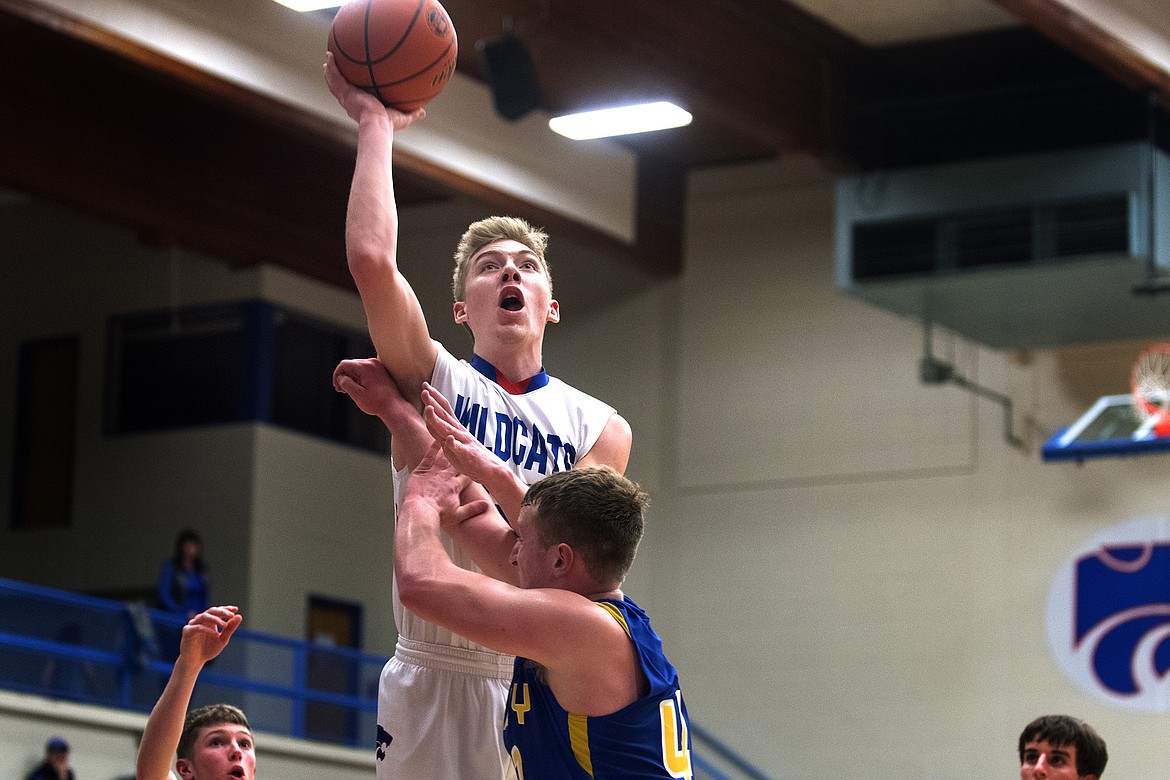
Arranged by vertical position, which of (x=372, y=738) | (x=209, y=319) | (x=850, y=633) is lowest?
(x=372, y=738)

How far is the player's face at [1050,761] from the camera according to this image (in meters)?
5.23

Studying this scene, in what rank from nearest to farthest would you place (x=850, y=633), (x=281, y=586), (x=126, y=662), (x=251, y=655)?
(x=126, y=662) → (x=251, y=655) → (x=850, y=633) → (x=281, y=586)

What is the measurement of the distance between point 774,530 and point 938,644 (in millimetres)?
1826

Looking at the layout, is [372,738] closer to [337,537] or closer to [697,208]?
[337,537]

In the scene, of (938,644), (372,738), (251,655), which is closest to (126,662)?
(251,655)

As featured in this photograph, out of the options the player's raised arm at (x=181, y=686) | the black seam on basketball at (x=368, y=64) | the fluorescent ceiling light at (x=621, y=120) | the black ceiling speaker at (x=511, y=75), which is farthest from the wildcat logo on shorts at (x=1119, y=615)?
the black seam on basketball at (x=368, y=64)

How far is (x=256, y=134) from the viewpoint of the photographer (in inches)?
597

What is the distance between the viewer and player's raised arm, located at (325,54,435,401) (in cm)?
415

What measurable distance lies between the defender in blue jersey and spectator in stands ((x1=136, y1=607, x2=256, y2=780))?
95 centimetres

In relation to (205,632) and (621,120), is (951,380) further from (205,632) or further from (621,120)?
(205,632)

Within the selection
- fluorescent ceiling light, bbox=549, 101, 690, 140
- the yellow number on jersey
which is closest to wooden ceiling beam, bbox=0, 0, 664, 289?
fluorescent ceiling light, bbox=549, 101, 690, 140

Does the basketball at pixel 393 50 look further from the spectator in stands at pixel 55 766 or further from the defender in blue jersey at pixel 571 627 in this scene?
the spectator in stands at pixel 55 766

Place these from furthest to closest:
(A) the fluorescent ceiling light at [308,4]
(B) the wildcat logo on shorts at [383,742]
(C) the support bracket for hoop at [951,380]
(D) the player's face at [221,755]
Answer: (C) the support bracket for hoop at [951,380] < (A) the fluorescent ceiling light at [308,4] < (D) the player's face at [221,755] < (B) the wildcat logo on shorts at [383,742]

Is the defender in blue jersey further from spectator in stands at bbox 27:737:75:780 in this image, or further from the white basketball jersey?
spectator in stands at bbox 27:737:75:780
